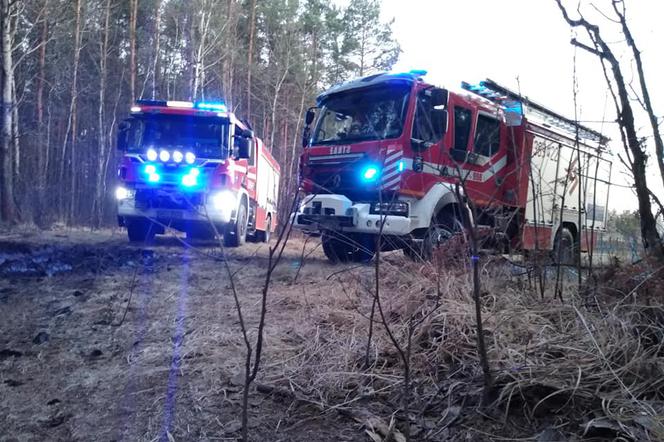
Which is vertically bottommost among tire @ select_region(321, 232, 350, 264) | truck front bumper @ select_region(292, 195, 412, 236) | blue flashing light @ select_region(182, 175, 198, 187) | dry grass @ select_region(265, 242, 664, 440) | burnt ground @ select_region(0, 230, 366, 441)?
burnt ground @ select_region(0, 230, 366, 441)

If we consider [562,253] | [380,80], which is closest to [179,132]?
[380,80]

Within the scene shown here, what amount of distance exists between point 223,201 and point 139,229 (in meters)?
2.10

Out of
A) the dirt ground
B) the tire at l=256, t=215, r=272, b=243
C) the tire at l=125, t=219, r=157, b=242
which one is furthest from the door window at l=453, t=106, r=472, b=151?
the tire at l=256, t=215, r=272, b=243

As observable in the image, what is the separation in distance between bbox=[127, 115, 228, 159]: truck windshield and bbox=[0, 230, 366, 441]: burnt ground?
3.94 meters

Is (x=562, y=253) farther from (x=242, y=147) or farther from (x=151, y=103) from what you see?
(x=151, y=103)

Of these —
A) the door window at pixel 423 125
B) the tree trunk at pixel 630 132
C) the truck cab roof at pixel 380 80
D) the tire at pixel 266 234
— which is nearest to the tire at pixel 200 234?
the tire at pixel 266 234

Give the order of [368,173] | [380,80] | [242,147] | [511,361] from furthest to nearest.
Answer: [242,147] → [380,80] → [368,173] → [511,361]

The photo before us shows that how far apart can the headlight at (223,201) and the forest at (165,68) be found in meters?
10.9

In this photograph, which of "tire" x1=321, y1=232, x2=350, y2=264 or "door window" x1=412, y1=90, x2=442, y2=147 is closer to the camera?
"door window" x1=412, y1=90, x2=442, y2=147

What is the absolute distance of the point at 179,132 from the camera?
359 inches

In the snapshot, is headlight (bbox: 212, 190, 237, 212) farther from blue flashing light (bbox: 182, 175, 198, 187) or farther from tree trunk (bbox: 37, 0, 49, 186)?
tree trunk (bbox: 37, 0, 49, 186)

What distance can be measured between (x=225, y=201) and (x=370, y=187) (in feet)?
11.5

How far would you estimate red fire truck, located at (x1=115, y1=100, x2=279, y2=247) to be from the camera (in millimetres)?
8648

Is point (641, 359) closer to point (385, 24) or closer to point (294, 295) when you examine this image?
point (294, 295)
